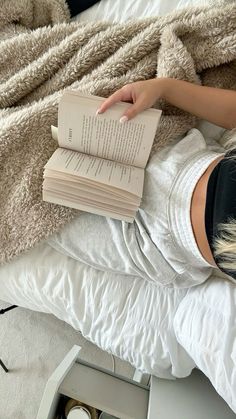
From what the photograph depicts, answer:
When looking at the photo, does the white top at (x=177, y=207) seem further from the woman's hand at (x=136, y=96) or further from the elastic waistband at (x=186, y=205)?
the woman's hand at (x=136, y=96)

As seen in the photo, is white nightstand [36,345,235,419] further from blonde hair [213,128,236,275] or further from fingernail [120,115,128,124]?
fingernail [120,115,128,124]

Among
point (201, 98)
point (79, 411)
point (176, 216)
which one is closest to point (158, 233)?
point (176, 216)

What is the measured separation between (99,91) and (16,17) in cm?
40

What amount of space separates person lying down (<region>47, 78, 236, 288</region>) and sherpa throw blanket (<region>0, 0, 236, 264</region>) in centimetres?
5

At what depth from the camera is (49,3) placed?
1097mm

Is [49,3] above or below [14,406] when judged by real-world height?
above

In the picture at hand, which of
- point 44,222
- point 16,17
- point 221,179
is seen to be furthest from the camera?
point 16,17

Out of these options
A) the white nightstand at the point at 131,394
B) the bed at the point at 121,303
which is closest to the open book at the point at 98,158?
the bed at the point at 121,303

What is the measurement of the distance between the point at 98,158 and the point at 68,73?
253 millimetres

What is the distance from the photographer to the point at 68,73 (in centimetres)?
94

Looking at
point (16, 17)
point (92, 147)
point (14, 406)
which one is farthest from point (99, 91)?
point (14, 406)

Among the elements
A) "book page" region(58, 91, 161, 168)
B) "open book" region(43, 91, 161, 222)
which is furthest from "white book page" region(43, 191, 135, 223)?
"book page" region(58, 91, 161, 168)

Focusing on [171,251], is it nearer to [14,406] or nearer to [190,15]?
[190,15]

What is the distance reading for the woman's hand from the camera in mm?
757
